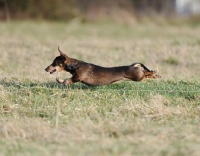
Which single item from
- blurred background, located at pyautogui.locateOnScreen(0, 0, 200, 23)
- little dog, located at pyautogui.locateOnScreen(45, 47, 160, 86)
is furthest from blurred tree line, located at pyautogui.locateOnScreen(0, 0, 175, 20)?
little dog, located at pyautogui.locateOnScreen(45, 47, 160, 86)

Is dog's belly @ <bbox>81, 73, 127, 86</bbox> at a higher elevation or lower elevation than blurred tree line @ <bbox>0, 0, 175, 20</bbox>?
lower

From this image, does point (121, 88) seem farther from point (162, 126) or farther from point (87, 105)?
point (162, 126)

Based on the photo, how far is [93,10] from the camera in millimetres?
33875

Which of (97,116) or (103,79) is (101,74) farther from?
(97,116)

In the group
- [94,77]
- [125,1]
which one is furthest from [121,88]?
[125,1]

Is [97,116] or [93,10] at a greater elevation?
[93,10]

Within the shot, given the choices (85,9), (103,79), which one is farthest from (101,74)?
(85,9)

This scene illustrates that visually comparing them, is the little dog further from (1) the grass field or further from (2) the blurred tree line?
(2) the blurred tree line

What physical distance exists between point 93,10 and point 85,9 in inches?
22.4

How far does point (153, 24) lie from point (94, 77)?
79.2 feet

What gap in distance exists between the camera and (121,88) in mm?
8961

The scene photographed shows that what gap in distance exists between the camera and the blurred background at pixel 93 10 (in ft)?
95.9

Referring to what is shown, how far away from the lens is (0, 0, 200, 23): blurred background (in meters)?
29.2

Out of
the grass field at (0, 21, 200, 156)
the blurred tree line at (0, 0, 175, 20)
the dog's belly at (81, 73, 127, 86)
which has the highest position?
the blurred tree line at (0, 0, 175, 20)
